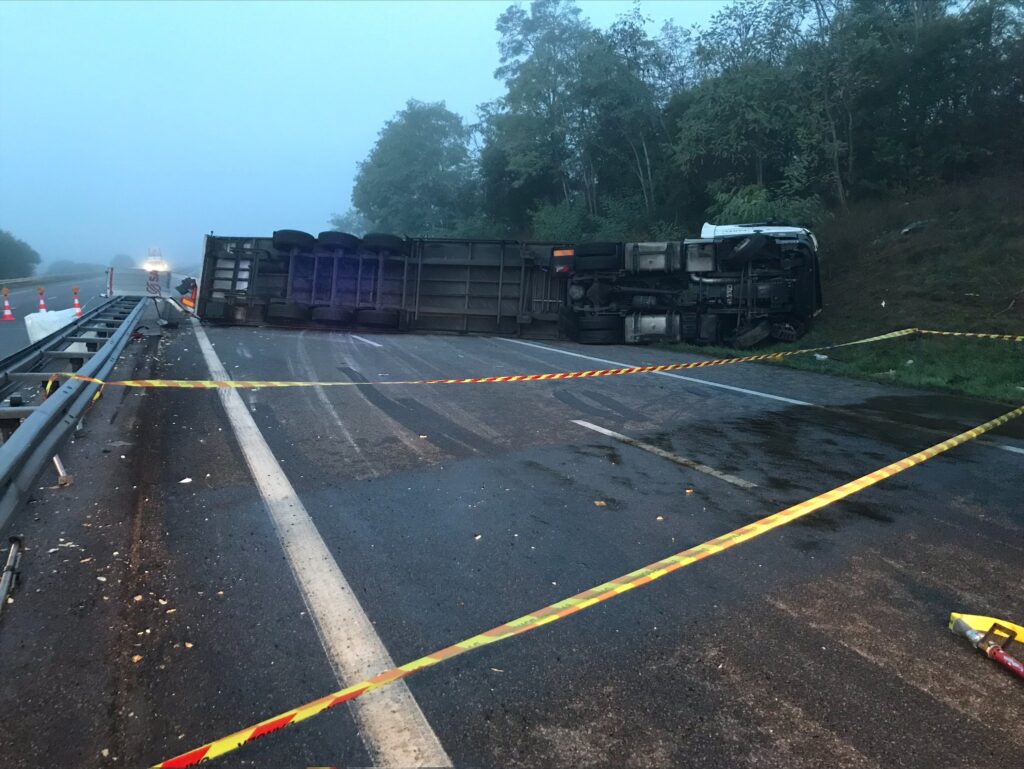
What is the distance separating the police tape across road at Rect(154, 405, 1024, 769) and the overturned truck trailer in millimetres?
9350

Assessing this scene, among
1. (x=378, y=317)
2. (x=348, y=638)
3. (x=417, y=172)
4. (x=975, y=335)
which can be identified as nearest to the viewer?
(x=348, y=638)

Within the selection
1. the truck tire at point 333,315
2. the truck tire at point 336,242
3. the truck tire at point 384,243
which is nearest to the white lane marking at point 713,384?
the truck tire at point 384,243

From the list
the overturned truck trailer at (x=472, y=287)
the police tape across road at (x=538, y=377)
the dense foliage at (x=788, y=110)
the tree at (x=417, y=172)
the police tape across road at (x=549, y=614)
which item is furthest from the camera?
the tree at (x=417, y=172)

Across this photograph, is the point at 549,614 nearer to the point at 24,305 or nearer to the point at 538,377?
the point at 538,377

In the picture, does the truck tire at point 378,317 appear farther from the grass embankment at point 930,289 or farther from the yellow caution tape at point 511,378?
the grass embankment at point 930,289

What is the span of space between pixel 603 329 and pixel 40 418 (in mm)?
12294

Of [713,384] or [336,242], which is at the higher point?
[336,242]

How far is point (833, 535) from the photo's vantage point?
4.10 meters

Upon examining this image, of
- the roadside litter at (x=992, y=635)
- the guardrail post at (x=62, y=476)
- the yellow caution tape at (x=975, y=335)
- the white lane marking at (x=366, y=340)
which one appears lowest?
the roadside litter at (x=992, y=635)

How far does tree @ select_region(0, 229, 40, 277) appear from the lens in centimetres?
5170

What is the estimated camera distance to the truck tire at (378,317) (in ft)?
51.0

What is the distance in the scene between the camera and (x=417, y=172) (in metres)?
50.2

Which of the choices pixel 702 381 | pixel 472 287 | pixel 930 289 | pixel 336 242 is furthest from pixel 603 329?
pixel 930 289

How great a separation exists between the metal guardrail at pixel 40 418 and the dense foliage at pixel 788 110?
18.3 meters
